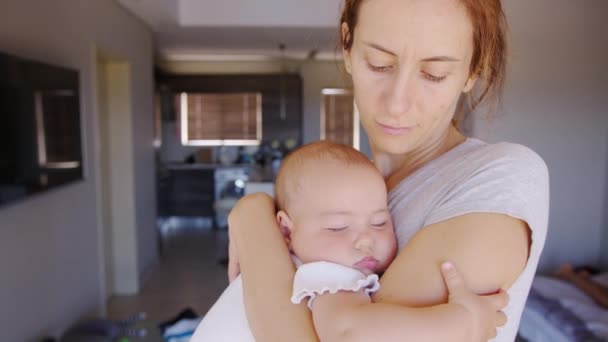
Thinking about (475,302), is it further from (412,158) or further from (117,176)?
(117,176)

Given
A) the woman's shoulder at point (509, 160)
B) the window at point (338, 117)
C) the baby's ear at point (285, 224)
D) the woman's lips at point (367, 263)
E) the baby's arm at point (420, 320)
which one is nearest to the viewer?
the baby's arm at point (420, 320)

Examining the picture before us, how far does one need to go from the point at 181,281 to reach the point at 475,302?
4.79m

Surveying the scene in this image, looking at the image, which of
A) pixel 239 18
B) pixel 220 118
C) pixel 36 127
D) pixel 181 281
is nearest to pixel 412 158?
pixel 36 127

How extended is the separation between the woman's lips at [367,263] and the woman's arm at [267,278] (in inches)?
4.3

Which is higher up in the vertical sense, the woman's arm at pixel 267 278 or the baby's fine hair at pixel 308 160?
the baby's fine hair at pixel 308 160

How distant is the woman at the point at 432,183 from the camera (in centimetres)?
67

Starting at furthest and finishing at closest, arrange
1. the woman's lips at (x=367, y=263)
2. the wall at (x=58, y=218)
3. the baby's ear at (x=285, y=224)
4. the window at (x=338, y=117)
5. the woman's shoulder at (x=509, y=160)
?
1. the window at (x=338, y=117)
2. the wall at (x=58, y=218)
3. the baby's ear at (x=285, y=224)
4. the woman's lips at (x=367, y=263)
5. the woman's shoulder at (x=509, y=160)

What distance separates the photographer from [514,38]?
125 inches

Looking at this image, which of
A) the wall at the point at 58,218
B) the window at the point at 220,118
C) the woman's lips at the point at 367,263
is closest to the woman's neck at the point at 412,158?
the woman's lips at the point at 367,263

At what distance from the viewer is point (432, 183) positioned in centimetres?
83

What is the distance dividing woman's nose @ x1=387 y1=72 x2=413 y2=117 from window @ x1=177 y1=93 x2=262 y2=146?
24.4ft

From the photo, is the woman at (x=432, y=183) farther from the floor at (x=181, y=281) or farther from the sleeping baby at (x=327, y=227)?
the floor at (x=181, y=281)

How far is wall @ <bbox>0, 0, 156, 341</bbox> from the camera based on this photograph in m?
2.51

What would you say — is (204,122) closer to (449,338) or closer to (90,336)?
(90,336)
